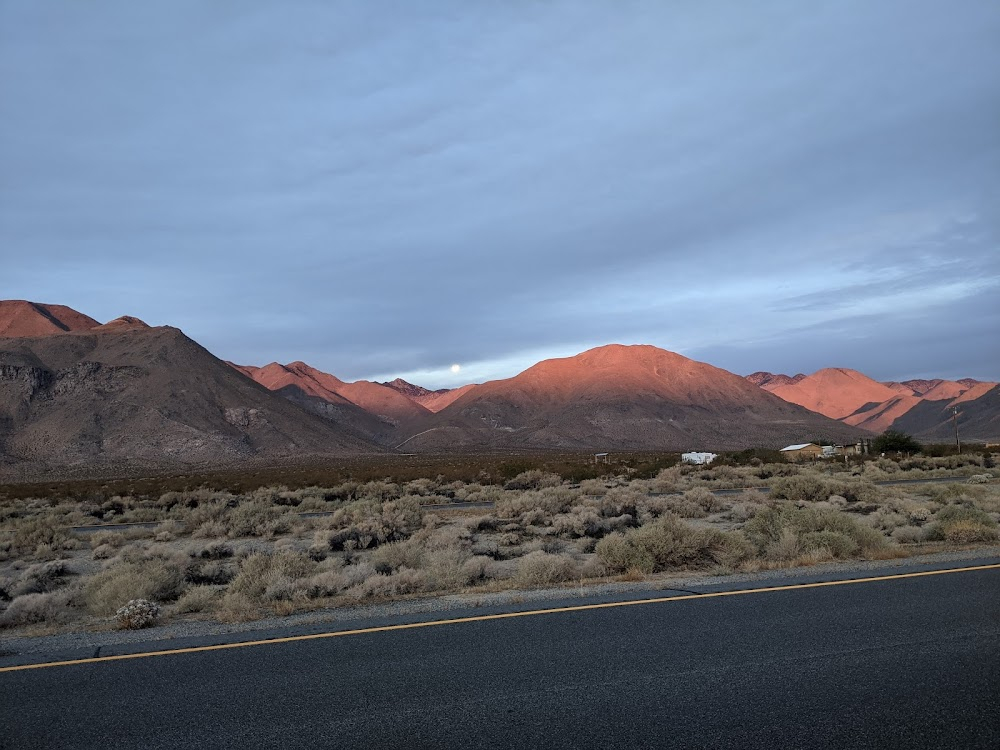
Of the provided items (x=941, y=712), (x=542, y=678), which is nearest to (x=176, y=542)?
(x=542, y=678)

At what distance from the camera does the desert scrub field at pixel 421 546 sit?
11648 millimetres

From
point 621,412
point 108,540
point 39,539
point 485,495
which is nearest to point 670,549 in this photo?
point 108,540

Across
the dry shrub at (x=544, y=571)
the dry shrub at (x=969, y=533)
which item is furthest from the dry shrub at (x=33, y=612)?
the dry shrub at (x=969, y=533)

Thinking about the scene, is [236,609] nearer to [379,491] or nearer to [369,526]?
[369,526]

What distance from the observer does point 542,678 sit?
6.35 metres

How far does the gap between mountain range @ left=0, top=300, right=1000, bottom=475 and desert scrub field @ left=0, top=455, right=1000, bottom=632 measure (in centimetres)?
6487

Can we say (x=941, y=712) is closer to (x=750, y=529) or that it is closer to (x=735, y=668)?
(x=735, y=668)

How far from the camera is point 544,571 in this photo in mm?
12180

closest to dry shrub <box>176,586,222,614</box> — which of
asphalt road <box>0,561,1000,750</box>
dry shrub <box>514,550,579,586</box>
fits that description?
asphalt road <box>0,561,1000,750</box>

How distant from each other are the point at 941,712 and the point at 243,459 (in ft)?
307

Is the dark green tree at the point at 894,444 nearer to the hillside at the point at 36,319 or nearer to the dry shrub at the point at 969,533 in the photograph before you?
the dry shrub at the point at 969,533

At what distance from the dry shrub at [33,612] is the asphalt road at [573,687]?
15.1 feet

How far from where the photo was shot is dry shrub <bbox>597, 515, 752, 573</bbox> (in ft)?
42.4

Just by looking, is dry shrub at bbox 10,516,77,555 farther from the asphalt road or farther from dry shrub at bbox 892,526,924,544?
dry shrub at bbox 892,526,924,544
